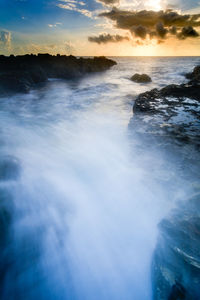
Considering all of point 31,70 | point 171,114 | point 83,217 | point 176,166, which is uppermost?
point 31,70

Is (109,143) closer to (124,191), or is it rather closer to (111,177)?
(111,177)

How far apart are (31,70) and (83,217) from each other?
1178 inches

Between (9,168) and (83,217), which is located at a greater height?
(9,168)

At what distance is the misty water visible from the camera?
263 centimetres

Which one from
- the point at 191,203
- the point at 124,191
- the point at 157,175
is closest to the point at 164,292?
the point at 191,203

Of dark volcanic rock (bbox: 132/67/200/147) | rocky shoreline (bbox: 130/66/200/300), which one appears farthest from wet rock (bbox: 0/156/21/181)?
dark volcanic rock (bbox: 132/67/200/147)

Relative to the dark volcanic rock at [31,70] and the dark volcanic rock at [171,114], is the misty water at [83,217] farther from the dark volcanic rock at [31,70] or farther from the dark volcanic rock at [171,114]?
the dark volcanic rock at [31,70]

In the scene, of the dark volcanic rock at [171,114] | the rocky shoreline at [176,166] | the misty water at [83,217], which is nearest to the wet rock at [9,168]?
the misty water at [83,217]

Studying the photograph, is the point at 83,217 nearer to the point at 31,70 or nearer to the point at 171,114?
the point at 171,114

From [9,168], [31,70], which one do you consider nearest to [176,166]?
[9,168]

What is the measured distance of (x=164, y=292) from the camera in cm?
213

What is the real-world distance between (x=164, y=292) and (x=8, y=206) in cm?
361

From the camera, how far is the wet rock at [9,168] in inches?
181

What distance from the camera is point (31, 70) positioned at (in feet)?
85.9
